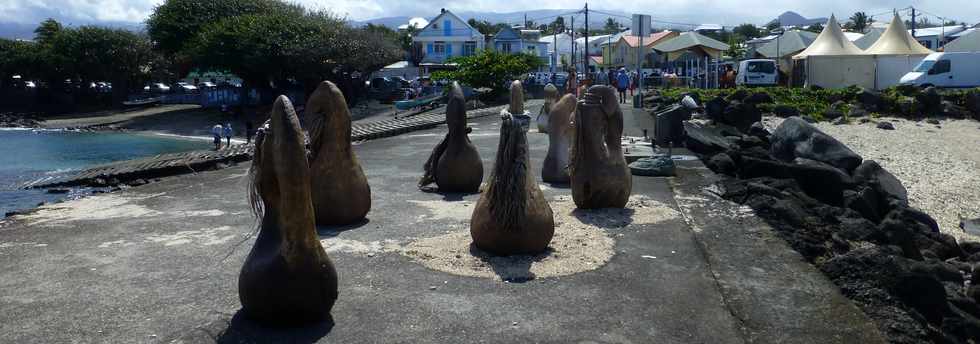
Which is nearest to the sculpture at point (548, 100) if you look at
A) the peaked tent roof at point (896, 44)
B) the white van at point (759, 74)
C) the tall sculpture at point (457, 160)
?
the tall sculpture at point (457, 160)

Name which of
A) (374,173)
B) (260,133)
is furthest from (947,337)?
(374,173)

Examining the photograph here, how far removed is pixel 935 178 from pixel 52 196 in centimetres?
1962

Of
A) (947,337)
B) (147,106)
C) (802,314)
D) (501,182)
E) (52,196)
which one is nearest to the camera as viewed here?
(802,314)

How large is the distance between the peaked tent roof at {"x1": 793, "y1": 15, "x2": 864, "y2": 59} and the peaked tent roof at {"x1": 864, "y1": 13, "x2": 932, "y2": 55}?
84 centimetres

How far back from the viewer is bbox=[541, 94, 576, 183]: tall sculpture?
1286 cm

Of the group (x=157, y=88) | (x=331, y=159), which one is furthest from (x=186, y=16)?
(x=331, y=159)

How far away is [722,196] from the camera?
1203 centimetres

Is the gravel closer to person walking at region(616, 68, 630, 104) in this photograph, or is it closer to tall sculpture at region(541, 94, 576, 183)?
tall sculpture at region(541, 94, 576, 183)

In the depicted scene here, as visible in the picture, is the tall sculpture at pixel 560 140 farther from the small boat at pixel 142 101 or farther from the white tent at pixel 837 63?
Result: the small boat at pixel 142 101

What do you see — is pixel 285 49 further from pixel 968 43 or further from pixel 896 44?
pixel 968 43

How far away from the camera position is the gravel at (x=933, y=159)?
1656 centimetres

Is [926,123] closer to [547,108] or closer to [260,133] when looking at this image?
[547,108]

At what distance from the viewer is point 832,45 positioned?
36.0 metres

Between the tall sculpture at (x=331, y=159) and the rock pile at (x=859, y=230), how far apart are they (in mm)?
5014
